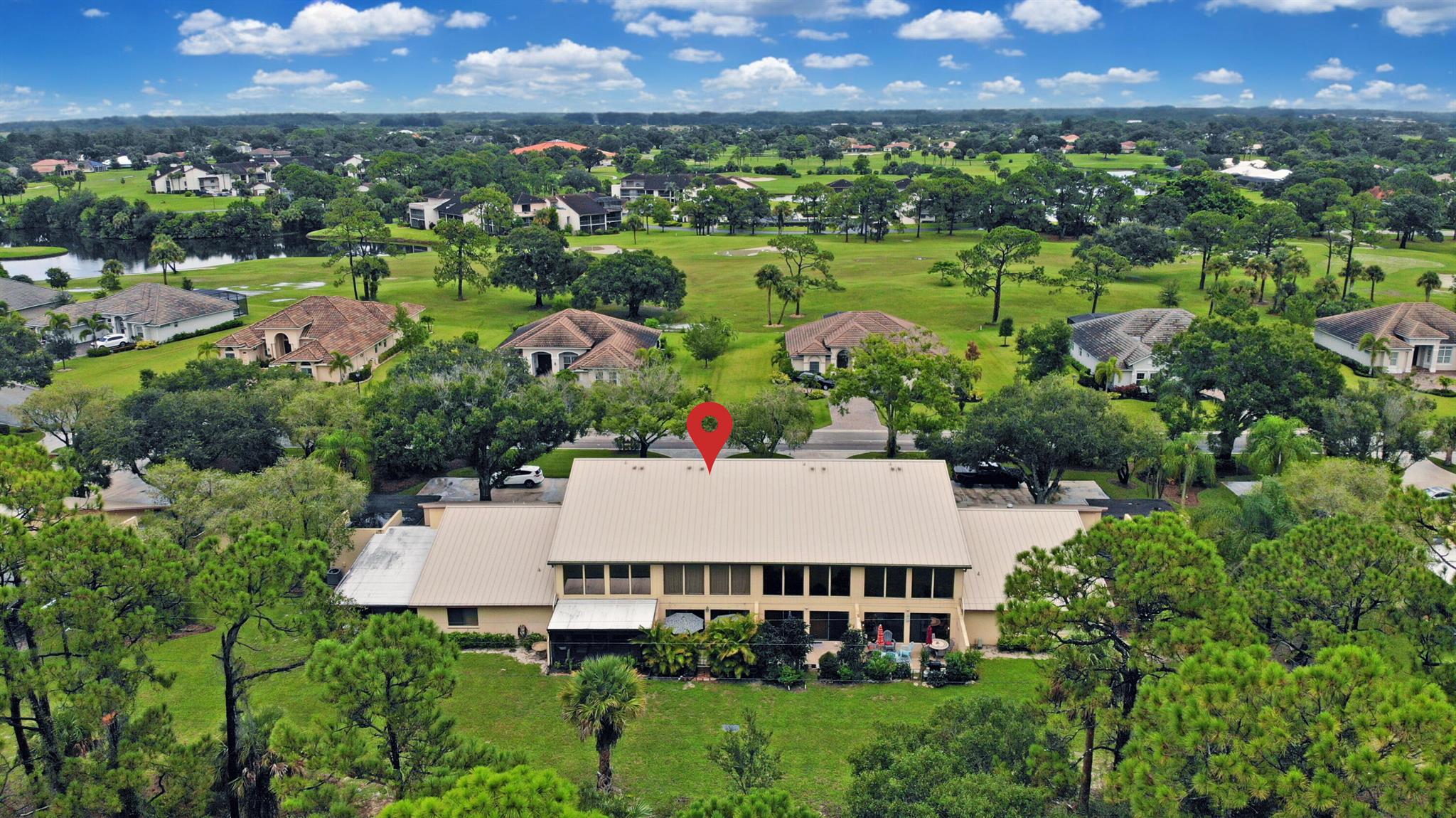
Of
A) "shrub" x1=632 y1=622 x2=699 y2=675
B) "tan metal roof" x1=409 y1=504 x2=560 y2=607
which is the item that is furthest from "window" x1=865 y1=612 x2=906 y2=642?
"tan metal roof" x1=409 y1=504 x2=560 y2=607

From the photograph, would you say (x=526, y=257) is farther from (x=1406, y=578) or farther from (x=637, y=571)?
(x=1406, y=578)

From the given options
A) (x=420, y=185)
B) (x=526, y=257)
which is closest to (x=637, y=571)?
(x=526, y=257)

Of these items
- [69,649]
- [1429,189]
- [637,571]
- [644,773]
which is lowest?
[644,773]

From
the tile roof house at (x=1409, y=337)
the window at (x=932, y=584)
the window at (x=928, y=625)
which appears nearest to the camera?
the window at (x=932, y=584)

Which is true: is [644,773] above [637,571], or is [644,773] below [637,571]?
below

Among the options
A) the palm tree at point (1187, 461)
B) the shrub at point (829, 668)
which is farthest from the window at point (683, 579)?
the palm tree at point (1187, 461)

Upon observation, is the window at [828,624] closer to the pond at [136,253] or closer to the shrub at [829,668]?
the shrub at [829,668]

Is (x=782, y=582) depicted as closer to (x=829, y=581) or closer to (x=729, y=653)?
(x=829, y=581)
